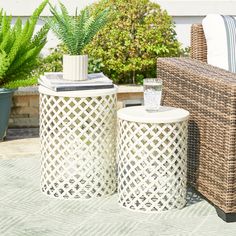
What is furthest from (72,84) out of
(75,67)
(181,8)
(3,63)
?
(181,8)

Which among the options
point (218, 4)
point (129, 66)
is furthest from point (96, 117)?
point (218, 4)

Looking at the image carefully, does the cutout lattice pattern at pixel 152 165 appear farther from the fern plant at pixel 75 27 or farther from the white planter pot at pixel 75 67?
the fern plant at pixel 75 27

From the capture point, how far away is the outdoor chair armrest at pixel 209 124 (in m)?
4.11

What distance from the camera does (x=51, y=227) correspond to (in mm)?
4145

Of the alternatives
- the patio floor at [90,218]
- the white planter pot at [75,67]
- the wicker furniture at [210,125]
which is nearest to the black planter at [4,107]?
the patio floor at [90,218]

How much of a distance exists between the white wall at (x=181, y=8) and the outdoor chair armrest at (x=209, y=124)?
2.36 m

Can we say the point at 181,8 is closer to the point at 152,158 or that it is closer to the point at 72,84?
the point at 72,84

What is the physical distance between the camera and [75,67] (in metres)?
4.53

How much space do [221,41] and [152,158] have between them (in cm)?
115

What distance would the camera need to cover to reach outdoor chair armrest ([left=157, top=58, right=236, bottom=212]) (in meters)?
4.11

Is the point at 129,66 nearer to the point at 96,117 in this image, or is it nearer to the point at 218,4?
the point at 218,4

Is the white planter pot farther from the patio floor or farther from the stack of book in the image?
the patio floor

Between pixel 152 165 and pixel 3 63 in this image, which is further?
pixel 3 63

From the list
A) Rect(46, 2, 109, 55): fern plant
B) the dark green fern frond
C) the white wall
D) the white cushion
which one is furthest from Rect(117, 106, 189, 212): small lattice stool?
the white wall
